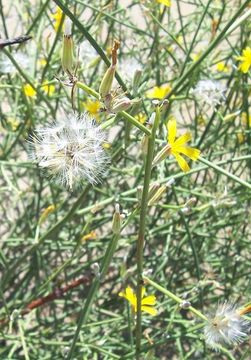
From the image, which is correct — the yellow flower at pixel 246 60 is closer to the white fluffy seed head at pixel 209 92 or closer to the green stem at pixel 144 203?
the white fluffy seed head at pixel 209 92

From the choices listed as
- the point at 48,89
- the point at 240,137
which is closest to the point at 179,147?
the point at 48,89

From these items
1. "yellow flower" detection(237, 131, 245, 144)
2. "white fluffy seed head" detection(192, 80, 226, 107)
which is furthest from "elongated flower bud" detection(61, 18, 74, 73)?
"yellow flower" detection(237, 131, 245, 144)

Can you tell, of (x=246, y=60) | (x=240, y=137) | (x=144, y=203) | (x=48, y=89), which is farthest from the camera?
(x=240, y=137)

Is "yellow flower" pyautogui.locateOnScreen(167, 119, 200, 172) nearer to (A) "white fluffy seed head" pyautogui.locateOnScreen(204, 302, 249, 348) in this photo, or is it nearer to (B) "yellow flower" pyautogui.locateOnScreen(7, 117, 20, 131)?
(A) "white fluffy seed head" pyautogui.locateOnScreen(204, 302, 249, 348)

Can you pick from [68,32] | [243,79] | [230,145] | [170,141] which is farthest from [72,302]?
[68,32]

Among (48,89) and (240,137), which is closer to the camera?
(48,89)

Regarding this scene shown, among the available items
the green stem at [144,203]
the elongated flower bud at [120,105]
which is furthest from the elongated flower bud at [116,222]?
the elongated flower bud at [120,105]

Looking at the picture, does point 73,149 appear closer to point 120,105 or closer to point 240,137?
point 120,105
